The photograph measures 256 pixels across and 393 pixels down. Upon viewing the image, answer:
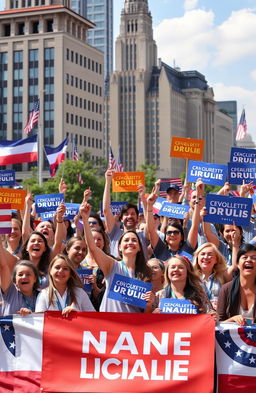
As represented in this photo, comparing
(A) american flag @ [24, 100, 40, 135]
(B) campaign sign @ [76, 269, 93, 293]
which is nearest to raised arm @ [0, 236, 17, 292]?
(B) campaign sign @ [76, 269, 93, 293]

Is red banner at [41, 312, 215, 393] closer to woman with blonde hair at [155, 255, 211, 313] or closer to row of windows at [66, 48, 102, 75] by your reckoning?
woman with blonde hair at [155, 255, 211, 313]

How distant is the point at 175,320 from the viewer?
6.65 meters

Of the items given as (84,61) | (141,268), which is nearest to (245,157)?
(141,268)

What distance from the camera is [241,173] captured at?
11.5 m

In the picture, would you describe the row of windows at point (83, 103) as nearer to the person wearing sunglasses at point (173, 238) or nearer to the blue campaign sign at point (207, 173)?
the blue campaign sign at point (207, 173)

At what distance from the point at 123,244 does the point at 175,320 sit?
1.30m

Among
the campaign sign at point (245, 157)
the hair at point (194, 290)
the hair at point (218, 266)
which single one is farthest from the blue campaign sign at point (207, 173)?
the hair at point (194, 290)

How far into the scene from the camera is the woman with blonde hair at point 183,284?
700 centimetres

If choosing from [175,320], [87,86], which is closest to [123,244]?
[175,320]

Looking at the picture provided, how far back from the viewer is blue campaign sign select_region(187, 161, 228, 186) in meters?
12.0

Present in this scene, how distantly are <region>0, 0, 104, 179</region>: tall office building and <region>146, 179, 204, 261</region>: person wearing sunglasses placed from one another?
284ft

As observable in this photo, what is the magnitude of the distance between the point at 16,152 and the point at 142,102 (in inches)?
5471

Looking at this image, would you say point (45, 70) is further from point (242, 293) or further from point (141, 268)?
point (242, 293)

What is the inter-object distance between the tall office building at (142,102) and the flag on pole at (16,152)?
134m
